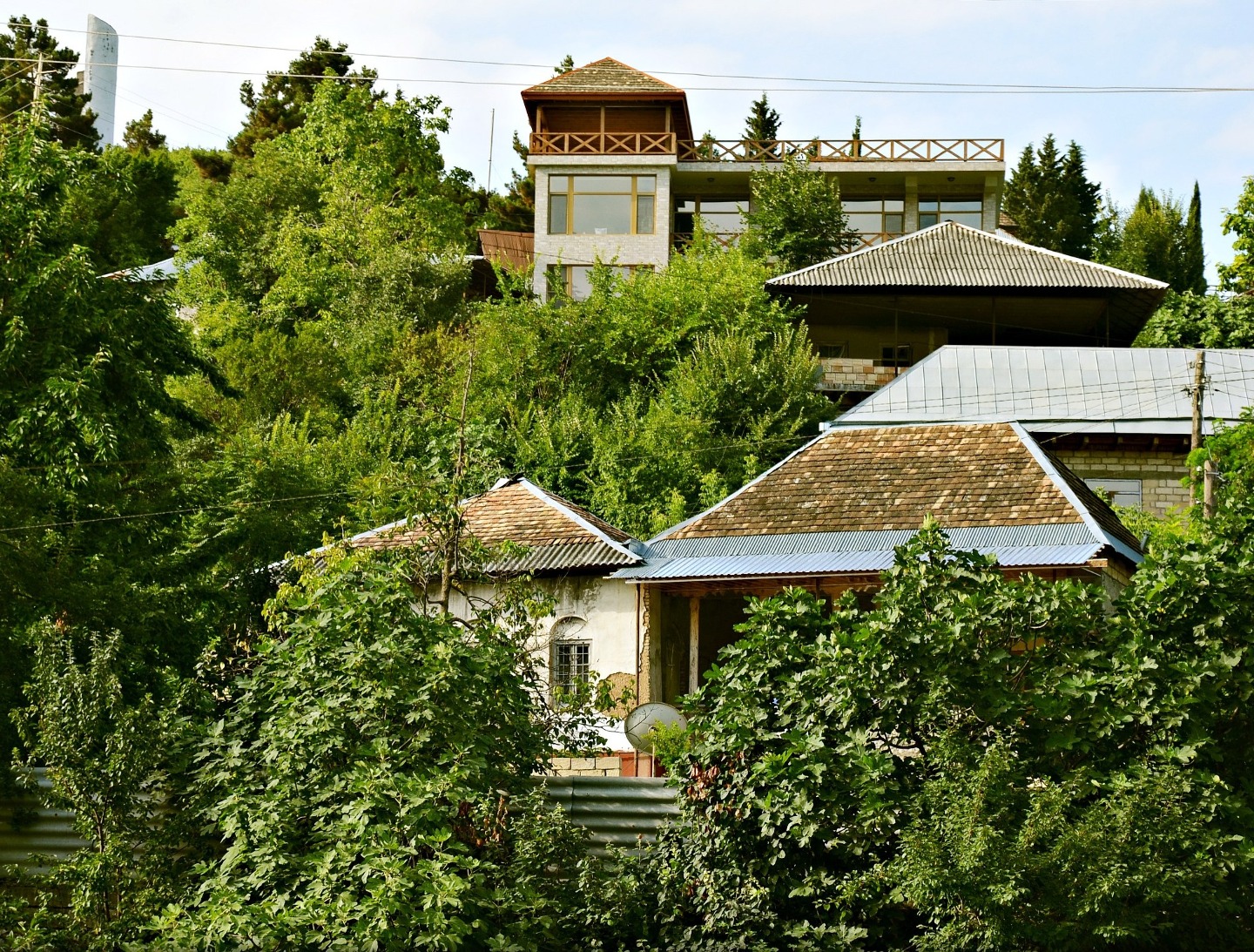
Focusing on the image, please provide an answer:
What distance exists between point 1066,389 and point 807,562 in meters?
12.0

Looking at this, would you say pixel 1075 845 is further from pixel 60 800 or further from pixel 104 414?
pixel 104 414

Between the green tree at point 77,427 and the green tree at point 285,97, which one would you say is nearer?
the green tree at point 77,427

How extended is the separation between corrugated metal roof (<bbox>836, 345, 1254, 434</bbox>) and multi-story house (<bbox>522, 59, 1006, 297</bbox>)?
40.2 feet

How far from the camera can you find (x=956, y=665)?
10.1 metres

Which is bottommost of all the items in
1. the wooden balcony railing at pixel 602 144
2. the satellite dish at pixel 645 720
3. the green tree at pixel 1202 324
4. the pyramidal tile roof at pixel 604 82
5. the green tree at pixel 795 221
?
the satellite dish at pixel 645 720

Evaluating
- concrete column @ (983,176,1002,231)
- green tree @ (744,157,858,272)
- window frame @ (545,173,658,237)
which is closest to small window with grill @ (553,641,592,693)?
green tree @ (744,157,858,272)

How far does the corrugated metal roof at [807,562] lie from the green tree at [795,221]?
739 inches

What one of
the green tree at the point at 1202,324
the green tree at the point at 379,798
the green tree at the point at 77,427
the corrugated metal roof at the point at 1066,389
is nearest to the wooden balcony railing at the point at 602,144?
the green tree at the point at 1202,324

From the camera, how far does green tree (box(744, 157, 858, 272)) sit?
38.4 m

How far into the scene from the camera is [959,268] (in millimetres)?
35906

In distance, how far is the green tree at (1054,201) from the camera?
46.8 metres

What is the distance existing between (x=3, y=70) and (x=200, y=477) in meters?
33.7

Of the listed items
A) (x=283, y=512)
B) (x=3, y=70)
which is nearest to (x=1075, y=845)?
(x=283, y=512)

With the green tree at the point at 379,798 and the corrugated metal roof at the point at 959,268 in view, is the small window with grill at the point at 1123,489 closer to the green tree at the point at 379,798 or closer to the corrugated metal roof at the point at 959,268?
the corrugated metal roof at the point at 959,268
